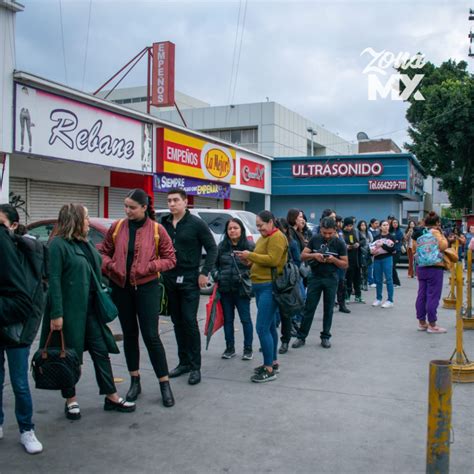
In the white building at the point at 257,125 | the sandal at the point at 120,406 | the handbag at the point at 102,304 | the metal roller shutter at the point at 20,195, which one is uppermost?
the white building at the point at 257,125

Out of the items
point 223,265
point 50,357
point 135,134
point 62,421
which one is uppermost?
point 135,134

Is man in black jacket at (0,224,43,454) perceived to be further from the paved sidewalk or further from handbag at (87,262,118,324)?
handbag at (87,262,118,324)

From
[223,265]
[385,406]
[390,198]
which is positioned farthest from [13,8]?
[390,198]

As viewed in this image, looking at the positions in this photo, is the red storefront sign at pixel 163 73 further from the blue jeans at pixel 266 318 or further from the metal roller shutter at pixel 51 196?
the blue jeans at pixel 266 318

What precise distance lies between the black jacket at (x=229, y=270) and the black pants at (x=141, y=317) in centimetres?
164

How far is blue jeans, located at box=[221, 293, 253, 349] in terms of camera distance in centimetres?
657

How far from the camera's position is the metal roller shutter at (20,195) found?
14.3 m

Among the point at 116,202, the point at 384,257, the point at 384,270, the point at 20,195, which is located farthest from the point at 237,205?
the point at 384,270

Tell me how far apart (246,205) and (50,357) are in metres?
25.3

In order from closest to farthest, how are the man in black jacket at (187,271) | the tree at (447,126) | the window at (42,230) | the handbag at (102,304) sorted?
the handbag at (102,304) < the man in black jacket at (187,271) < the window at (42,230) < the tree at (447,126)

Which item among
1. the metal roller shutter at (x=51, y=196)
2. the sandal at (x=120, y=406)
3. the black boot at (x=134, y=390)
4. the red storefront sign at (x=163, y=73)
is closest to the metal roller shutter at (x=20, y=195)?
the metal roller shutter at (x=51, y=196)

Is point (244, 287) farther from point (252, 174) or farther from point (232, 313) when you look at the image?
point (252, 174)

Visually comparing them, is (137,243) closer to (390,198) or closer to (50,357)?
(50,357)

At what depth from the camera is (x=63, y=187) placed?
16.1 metres
